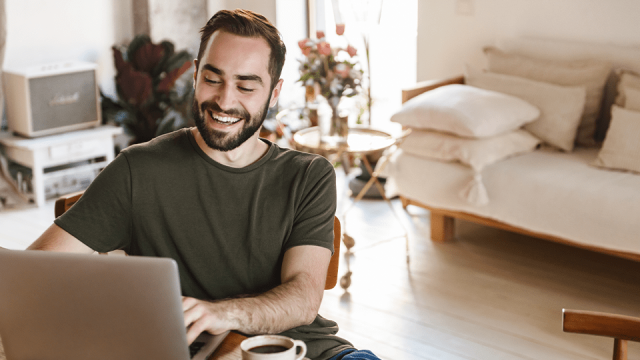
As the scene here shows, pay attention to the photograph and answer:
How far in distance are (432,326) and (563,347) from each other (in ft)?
1.61

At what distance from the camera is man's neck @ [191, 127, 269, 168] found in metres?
1.47

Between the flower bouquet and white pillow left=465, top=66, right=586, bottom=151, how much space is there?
3.00ft

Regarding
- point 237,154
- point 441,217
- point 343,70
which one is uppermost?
point 343,70

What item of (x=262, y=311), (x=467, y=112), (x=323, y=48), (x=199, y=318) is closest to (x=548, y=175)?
(x=467, y=112)

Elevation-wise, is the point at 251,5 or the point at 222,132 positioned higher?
the point at 251,5

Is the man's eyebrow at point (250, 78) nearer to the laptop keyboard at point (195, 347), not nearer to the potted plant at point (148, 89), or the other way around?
the laptop keyboard at point (195, 347)

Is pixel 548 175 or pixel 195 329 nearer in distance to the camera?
pixel 195 329

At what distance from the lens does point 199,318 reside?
43.5 inches

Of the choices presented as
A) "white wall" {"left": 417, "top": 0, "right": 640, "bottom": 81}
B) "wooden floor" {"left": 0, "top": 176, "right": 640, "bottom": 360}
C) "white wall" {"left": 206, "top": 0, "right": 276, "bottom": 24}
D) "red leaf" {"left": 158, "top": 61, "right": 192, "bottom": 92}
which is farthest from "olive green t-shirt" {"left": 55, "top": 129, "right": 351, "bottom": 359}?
"white wall" {"left": 206, "top": 0, "right": 276, "bottom": 24}

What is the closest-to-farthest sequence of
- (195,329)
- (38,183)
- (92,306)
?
1. (92,306)
2. (195,329)
3. (38,183)

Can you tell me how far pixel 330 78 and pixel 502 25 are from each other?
1.32 metres

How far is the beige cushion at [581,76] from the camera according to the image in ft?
11.1

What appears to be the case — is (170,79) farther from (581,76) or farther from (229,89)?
(229,89)

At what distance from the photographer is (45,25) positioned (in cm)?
448
